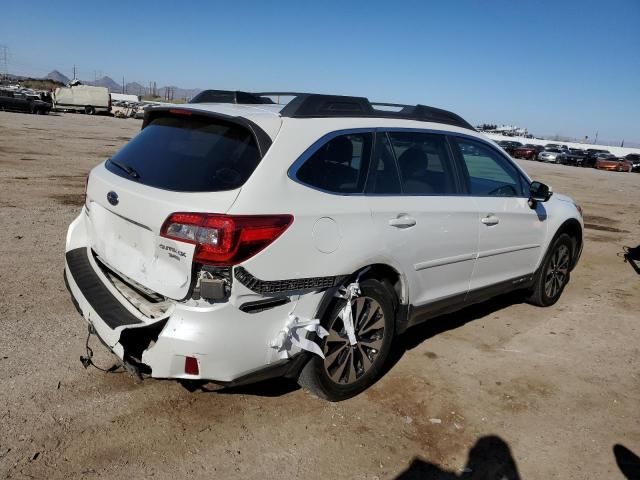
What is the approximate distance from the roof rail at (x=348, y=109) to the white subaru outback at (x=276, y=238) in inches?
0.6

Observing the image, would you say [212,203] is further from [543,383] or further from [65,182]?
[65,182]

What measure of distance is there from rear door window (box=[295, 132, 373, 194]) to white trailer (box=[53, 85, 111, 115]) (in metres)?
49.5

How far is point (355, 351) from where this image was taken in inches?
133

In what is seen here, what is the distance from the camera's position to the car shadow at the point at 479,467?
9.24 feet

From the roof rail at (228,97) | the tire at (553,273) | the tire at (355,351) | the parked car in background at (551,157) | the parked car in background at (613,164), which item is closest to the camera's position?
the tire at (355,351)

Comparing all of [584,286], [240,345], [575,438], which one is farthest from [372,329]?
[584,286]

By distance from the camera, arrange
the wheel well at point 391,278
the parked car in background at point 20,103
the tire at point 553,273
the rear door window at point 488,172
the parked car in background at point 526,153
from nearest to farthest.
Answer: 1. the wheel well at point 391,278
2. the rear door window at point 488,172
3. the tire at point 553,273
4. the parked car in background at point 20,103
5. the parked car in background at point 526,153

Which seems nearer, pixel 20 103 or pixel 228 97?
pixel 228 97

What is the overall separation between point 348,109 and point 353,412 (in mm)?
1945

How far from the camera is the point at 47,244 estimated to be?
609 cm

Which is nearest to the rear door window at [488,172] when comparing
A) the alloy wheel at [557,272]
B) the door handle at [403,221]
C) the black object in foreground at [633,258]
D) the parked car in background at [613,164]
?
the door handle at [403,221]

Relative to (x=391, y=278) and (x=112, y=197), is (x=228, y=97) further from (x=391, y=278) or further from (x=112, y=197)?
(x=391, y=278)

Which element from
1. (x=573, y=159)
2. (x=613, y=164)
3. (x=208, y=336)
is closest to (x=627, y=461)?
(x=208, y=336)

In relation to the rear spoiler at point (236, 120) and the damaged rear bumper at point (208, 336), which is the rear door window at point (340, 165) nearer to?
the rear spoiler at point (236, 120)
